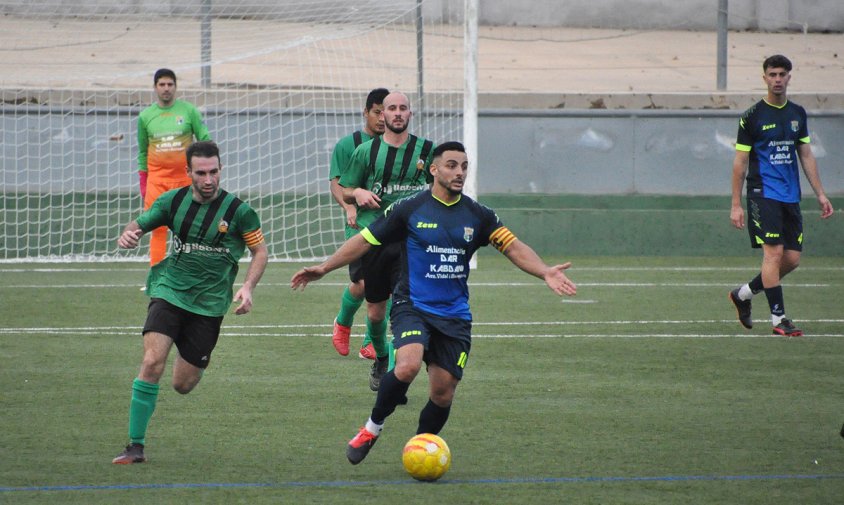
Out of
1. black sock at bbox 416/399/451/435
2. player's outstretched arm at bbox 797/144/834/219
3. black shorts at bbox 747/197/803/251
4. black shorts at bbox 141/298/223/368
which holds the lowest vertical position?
black sock at bbox 416/399/451/435

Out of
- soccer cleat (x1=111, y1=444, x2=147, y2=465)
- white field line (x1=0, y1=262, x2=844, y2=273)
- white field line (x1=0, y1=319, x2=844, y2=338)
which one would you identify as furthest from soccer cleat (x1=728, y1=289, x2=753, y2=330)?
soccer cleat (x1=111, y1=444, x2=147, y2=465)

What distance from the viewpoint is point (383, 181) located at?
8.57 meters

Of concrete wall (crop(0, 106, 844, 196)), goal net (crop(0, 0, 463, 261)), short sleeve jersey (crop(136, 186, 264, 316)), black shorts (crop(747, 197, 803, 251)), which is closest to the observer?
short sleeve jersey (crop(136, 186, 264, 316))

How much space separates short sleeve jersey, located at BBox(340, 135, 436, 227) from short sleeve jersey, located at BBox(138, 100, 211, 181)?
4436mm

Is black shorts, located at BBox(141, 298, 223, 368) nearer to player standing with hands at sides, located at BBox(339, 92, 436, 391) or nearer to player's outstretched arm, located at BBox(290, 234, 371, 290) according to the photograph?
player's outstretched arm, located at BBox(290, 234, 371, 290)

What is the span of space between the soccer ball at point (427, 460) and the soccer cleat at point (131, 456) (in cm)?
132

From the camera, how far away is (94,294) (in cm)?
1308

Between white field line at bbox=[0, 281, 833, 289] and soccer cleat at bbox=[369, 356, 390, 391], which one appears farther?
white field line at bbox=[0, 281, 833, 289]

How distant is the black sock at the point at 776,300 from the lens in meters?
10.3

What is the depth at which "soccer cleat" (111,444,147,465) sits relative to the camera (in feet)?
19.9

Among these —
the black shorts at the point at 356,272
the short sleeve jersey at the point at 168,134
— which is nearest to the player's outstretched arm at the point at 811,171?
the black shorts at the point at 356,272

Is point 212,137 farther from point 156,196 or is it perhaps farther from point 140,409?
point 140,409

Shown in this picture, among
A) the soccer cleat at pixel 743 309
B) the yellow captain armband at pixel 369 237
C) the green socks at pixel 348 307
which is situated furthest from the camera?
the soccer cleat at pixel 743 309

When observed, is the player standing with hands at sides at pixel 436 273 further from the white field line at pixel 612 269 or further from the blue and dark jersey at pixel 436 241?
the white field line at pixel 612 269
